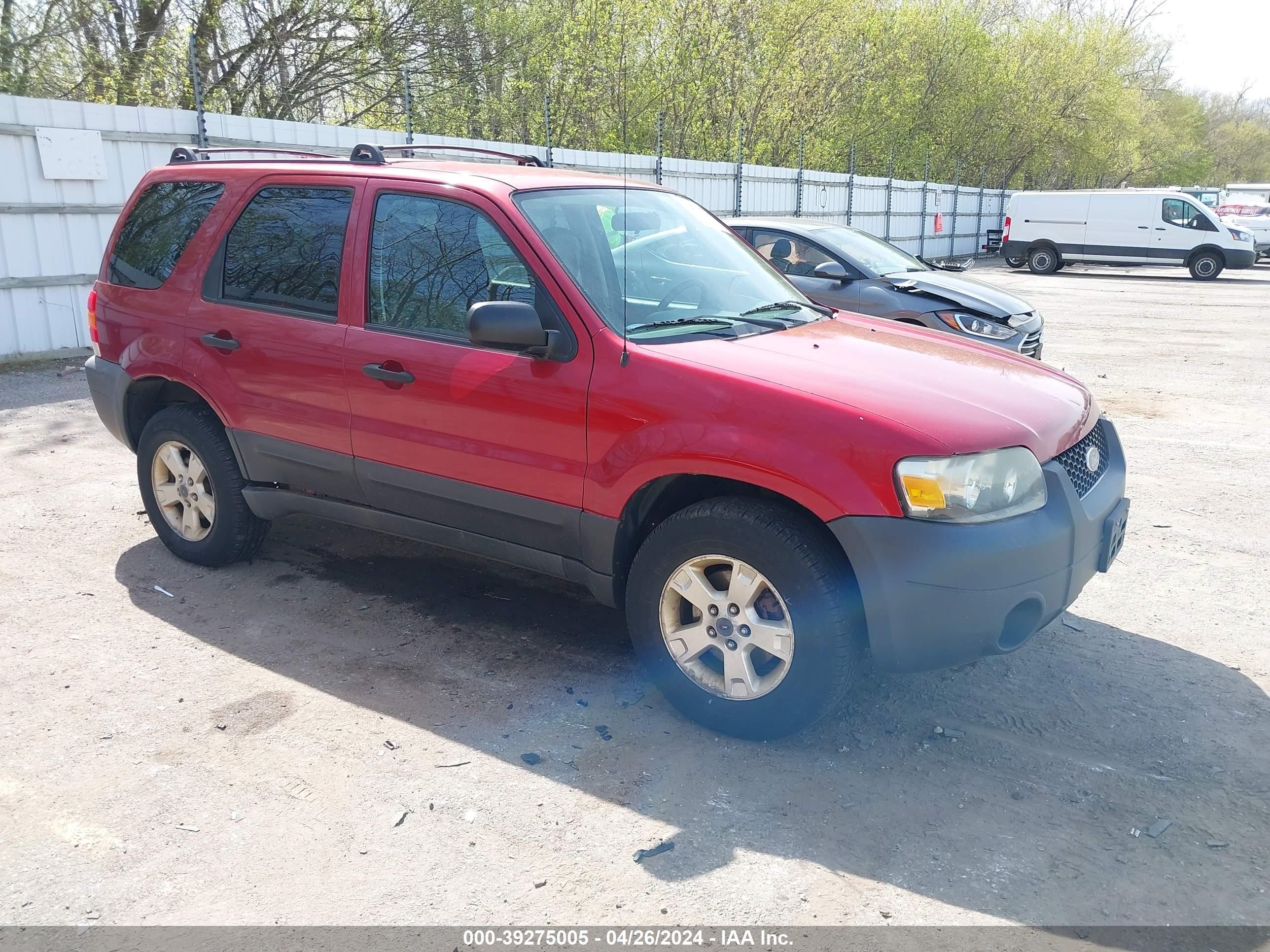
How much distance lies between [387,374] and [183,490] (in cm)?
154

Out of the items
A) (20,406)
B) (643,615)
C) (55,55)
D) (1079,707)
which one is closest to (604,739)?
(643,615)

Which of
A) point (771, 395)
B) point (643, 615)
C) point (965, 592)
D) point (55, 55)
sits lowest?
point (643, 615)

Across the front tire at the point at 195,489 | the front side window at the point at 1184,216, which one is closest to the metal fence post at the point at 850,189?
the front side window at the point at 1184,216

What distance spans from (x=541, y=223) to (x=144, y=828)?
2388mm

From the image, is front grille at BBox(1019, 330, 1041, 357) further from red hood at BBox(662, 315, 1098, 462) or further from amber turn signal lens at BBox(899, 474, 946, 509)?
amber turn signal lens at BBox(899, 474, 946, 509)

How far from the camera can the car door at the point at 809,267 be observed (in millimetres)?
8539

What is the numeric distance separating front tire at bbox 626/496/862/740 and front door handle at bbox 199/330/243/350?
84.3 inches

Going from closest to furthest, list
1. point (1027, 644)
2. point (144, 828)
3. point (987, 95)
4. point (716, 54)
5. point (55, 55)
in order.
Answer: point (144, 828), point (1027, 644), point (55, 55), point (716, 54), point (987, 95)

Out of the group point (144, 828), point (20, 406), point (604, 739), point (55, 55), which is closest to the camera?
point (144, 828)

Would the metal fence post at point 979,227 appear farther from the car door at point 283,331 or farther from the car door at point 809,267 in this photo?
the car door at point 283,331

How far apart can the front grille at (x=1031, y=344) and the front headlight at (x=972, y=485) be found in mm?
5377

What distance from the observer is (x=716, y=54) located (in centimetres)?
2367

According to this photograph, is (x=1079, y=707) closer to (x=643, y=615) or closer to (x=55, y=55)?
(x=643, y=615)

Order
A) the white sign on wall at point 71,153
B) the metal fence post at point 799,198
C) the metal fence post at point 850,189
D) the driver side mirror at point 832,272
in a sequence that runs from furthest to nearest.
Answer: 1. the metal fence post at point 850,189
2. the metal fence post at point 799,198
3. the white sign on wall at point 71,153
4. the driver side mirror at point 832,272
